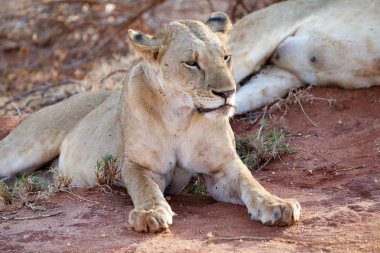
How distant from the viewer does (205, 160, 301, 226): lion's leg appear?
3.69m

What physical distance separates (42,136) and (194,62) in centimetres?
207

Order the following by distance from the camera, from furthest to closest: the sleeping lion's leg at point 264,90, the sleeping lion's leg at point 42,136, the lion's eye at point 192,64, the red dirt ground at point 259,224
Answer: the sleeping lion's leg at point 264,90
the sleeping lion's leg at point 42,136
the lion's eye at point 192,64
the red dirt ground at point 259,224

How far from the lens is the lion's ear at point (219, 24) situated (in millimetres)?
4418

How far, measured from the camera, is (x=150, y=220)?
12.0 ft

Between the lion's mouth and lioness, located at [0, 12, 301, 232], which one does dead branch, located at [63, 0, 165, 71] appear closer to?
lioness, located at [0, 12, 301, 232]

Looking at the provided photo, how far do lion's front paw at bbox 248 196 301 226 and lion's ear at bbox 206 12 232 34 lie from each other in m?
1.07

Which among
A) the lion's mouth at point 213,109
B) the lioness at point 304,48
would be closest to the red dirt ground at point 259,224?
the lion's mouth at point 213,109

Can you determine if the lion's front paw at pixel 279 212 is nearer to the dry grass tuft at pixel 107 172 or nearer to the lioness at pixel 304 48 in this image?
the dry grass tuft at pixel 107 172

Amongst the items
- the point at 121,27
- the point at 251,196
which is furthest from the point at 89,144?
the point at 121,27

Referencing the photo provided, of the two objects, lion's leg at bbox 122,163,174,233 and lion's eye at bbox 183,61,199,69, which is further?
lion's eye at bbox 183,61,199,69

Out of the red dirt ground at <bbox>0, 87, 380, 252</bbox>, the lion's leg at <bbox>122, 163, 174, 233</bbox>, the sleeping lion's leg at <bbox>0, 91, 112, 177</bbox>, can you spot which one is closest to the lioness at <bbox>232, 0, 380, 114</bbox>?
the red dirt ground at <bbox>0, 87, 380, 252</bbox>

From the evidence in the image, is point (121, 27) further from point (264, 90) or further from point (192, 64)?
point (192, 64)

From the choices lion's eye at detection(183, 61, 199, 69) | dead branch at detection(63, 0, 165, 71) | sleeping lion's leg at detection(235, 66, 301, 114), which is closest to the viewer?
lion's eye at detection(183, 61, 199, 69)

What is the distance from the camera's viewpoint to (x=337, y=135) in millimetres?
5453
